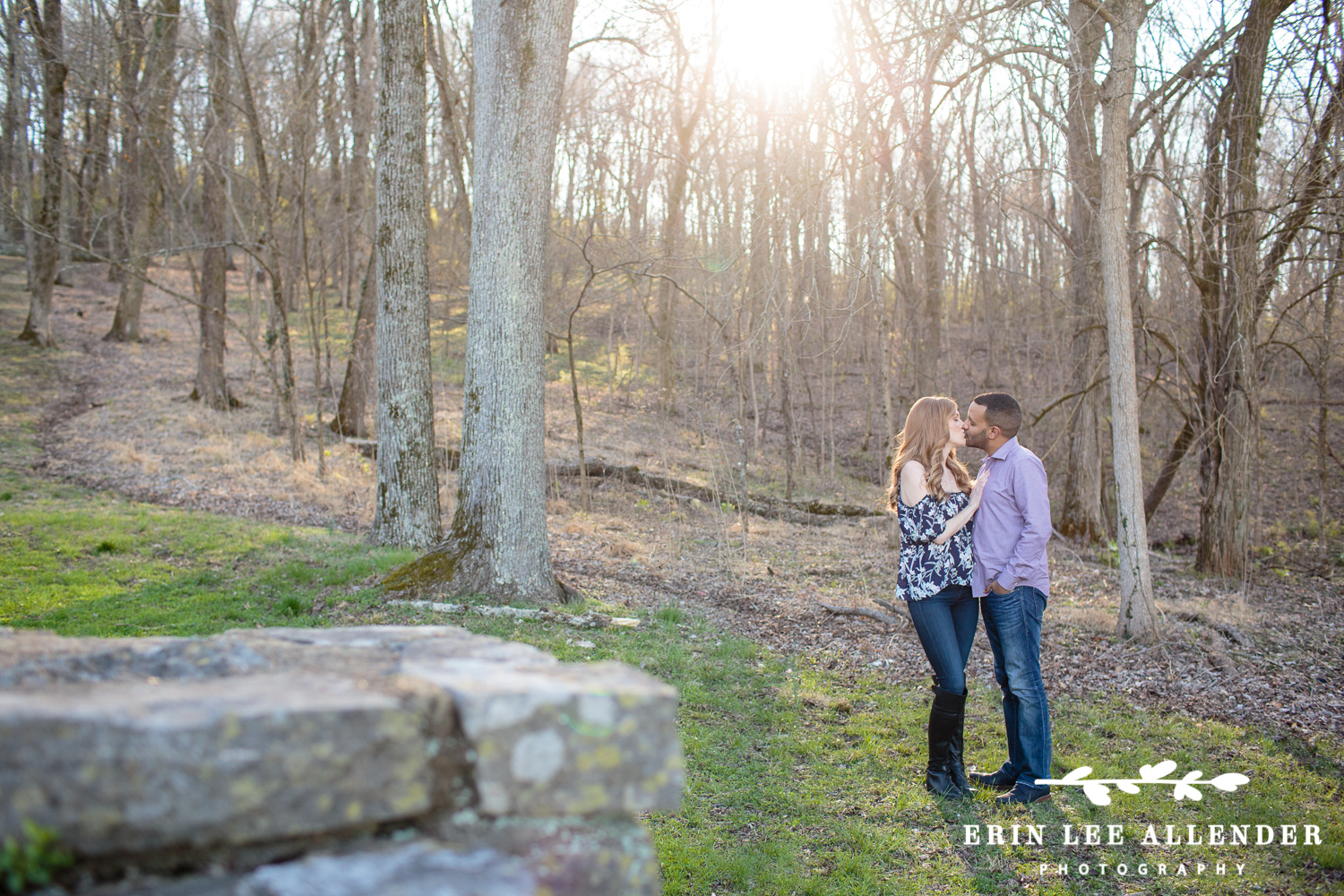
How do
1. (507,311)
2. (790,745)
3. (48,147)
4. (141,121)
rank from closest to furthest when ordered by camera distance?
(790,745)
(507,311)
(141,121)
(48,147)

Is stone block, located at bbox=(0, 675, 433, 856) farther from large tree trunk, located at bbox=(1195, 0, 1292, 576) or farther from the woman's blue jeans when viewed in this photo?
large tree trunk, located at bbox=(1195, 0, 1292, 576)

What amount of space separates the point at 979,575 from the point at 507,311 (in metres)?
4.69

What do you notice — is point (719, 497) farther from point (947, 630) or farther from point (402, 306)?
point (947, 630)

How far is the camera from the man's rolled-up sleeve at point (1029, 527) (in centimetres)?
417

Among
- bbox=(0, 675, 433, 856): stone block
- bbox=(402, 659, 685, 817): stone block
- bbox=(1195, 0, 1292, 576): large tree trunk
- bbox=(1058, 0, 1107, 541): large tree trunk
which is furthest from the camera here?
bbox=(1058, 0, 1107, 541): large tree trunk

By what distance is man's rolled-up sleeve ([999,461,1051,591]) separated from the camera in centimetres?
417

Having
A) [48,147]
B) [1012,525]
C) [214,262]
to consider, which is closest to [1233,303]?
[1012,525]

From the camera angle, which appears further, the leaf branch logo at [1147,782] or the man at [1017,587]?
the leaf branch logo at [1147,782]

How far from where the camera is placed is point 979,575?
4.30 metres

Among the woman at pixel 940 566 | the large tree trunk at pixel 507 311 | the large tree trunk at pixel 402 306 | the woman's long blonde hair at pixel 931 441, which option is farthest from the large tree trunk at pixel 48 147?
the woman at pixel 940 566

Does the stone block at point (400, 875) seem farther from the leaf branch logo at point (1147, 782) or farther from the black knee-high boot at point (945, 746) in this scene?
the leaf branch logo at point (1147, 782)

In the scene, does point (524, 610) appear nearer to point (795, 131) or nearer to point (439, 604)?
point (439, 604)

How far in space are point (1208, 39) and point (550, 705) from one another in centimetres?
1210

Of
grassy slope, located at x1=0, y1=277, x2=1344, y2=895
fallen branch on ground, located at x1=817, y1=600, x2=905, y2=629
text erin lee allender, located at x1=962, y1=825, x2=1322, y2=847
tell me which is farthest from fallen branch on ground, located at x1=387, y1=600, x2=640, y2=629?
text erin lee allender, located at x1=962, y1=825, x2=1322, y2=847
